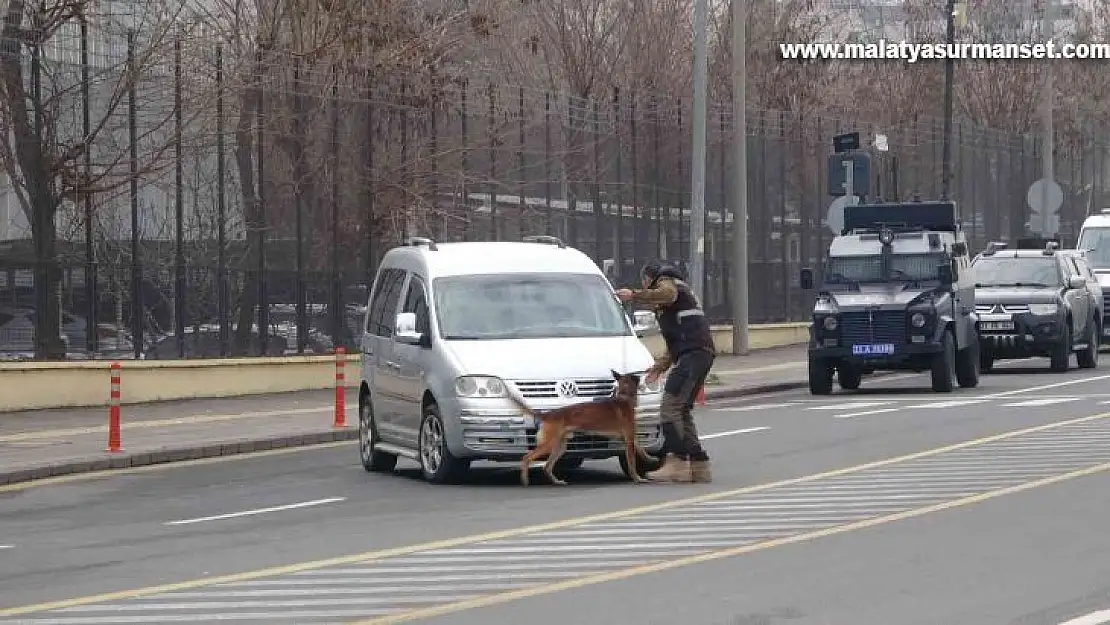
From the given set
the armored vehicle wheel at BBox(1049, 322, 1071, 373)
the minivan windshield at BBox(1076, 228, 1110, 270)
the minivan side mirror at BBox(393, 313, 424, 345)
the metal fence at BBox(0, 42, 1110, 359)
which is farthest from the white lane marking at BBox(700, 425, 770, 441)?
the minivan windshield at BBox(1076, 228, 1110, 270)

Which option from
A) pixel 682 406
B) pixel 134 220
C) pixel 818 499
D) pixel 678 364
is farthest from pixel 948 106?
pixel 818 499

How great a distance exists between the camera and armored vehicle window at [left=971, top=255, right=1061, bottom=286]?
3728 cm

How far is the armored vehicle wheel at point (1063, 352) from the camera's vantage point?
A: 36.6 meters

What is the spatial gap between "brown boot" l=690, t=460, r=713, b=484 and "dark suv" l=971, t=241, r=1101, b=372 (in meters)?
19.1

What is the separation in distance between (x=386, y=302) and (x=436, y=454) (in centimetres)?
263

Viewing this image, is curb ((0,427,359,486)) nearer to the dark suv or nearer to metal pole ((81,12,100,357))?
metal pole ((81,12,100,357))

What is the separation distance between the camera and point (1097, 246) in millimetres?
45062

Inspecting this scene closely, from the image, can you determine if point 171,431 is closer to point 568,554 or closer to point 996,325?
point 568,554

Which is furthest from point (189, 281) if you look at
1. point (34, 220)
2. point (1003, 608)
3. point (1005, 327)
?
point (1003, 608)

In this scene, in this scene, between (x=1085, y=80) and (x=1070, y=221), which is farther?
(x=1085, y=80)

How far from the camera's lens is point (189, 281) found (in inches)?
1203

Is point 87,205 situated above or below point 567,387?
above

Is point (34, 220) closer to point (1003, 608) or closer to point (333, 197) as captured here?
point (333, 197)

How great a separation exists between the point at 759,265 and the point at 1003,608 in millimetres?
35227
